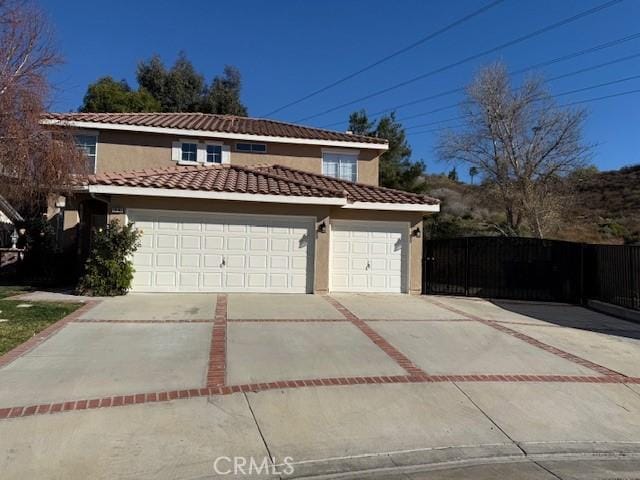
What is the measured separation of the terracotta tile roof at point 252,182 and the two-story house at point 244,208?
0.12 ft

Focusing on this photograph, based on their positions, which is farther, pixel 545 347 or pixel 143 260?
pixel 143 260

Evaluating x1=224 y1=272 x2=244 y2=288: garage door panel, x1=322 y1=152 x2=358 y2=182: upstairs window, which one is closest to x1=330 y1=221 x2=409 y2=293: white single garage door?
x1=224 y1=272 x2=244 y2=288: garage door panel

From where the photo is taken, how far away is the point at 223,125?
1958 centimetres

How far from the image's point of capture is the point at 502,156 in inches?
1063

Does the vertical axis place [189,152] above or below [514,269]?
above

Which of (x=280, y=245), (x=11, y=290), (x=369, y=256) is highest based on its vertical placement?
(x=280, y=245)

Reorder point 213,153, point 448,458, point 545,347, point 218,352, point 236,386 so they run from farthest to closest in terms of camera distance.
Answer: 1. point 213,153
2. point 545,347
3. point 218,352
4. point 236,386
5. point 448,458

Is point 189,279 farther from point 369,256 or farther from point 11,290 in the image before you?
point 369,256

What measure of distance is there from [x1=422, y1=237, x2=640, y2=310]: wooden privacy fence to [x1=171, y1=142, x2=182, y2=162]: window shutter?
964 centimetres

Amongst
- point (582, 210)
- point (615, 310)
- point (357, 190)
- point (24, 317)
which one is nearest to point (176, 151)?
point (357, 190)

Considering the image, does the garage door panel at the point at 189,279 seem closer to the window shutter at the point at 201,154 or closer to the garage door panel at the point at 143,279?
the garage door panel at the point at 143,279

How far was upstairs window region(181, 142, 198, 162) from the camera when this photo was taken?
18.2m

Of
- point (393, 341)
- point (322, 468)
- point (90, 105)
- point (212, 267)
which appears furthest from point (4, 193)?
point (90, 105)

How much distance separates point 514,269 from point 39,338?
45.6 feet
